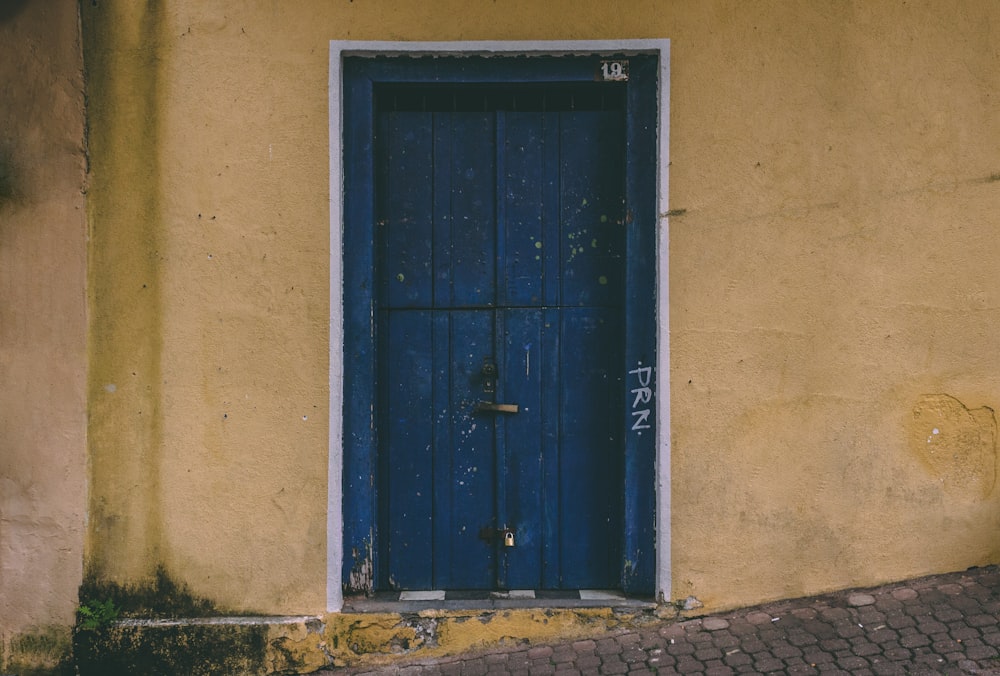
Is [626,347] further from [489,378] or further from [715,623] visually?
[715,623]

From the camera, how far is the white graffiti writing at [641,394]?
11.9ft

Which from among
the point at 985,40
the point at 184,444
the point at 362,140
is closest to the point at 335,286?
the point at 362,140

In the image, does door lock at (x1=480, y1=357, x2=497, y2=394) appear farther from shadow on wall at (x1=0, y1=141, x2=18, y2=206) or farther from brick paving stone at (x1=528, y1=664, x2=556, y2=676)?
shadow on wall at (x1=0, y1=141, x2=18, y2=206)

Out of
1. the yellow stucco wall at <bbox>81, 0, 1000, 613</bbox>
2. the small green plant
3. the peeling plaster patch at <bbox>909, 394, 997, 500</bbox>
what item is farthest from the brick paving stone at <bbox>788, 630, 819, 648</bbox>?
the small green plant

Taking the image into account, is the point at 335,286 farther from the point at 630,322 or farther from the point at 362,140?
the point at 630,322

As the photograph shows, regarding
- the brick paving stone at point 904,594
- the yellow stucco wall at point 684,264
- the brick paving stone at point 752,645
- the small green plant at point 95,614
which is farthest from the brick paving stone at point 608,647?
the small green plant at point 95,614

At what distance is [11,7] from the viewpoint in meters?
3.52

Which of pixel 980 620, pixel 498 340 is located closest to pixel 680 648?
pixel 980 620

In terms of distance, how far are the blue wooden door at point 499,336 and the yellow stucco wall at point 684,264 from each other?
322 mm

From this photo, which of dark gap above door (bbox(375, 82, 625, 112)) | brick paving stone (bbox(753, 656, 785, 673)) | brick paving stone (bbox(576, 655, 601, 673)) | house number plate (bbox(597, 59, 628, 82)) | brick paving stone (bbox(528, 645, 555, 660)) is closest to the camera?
brick paving stone (bbox(753, 656, 785, 673))

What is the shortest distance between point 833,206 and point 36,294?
3.68m

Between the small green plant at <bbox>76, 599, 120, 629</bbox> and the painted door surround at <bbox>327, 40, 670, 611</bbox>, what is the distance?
3.28 feet

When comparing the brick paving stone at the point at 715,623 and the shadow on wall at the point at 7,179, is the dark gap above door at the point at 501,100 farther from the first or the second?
the brick paving stone at the point at 715,623

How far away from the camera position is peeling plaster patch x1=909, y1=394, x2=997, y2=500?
364 cm
